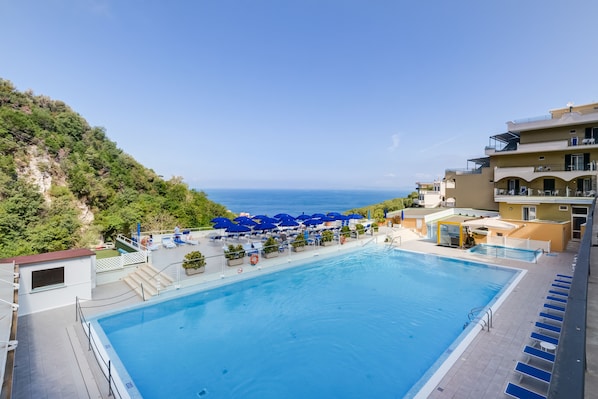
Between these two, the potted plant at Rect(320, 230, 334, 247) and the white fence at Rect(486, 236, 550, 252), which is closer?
the white fence at Rect(486, 236, 550, 252)

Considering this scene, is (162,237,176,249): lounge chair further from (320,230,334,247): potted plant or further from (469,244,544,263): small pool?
(469,244,544,263): small pool

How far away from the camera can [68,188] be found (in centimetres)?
2255

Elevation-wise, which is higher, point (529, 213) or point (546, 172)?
point (546, 172)

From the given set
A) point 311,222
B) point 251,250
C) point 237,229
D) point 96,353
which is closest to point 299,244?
point 311,222

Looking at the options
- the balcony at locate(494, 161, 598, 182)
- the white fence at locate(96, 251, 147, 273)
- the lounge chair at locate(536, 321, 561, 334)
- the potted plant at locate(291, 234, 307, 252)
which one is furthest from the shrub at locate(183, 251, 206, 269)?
the balcony at locate(494, 161, 598, 182)

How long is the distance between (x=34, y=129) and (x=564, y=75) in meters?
39.7

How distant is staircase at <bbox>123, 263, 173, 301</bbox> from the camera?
1086 centimetres

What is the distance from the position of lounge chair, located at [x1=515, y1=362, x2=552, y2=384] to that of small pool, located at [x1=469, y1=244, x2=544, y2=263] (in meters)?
11.4

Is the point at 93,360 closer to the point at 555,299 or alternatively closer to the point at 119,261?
the point at 119,261

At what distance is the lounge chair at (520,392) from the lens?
5.39 metres

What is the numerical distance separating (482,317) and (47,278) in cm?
1406

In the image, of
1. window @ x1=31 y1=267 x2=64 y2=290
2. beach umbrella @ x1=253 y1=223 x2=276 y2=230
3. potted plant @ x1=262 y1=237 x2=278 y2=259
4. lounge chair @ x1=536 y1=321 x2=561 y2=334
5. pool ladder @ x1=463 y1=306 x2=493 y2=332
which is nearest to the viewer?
lounge chair @ x1=536 y1=321 x2=561 y2=334

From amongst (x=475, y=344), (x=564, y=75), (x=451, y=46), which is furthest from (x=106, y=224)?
(x=564, y=75)

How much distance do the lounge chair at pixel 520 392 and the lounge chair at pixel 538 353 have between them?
137cm
